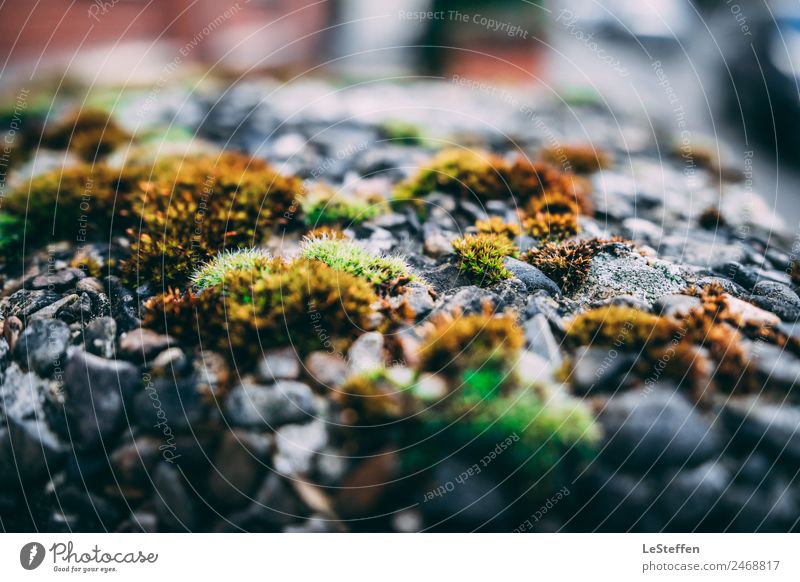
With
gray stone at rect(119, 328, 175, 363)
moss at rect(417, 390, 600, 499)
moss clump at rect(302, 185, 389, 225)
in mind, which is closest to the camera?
moss at rect(417, 390, 600, 499)

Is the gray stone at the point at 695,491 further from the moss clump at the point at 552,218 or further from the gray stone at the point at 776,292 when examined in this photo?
the moss clump at the point at 552,218

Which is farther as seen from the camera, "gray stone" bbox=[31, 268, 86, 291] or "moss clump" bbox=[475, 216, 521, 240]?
"moss clump" bbox=[475, 216, 521, 240]

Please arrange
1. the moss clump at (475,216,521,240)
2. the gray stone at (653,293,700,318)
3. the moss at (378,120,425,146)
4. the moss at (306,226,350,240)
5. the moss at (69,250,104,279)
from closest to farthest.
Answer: the gray stone at (653,293,700,318)
the moss at (69,250,104,279)
the moss at (306,226,350,240)
the moss clump at (475,216,521,240)
the moss at (378,120,425,146)

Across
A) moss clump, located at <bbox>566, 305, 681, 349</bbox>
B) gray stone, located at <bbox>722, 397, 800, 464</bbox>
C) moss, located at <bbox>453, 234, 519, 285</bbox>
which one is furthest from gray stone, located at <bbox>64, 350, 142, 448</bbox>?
gray stone, located at <bbox>722, 397, 800, 464</bbox>

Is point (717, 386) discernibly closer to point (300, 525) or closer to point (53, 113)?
point (300, 525)

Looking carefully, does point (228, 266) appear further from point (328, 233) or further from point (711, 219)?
point (711, 219)

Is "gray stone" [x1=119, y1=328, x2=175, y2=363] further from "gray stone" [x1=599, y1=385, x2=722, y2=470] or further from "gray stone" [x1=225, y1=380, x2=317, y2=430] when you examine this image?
"gray stone" [x1=599, y1=385, x2=722, y2=470]
